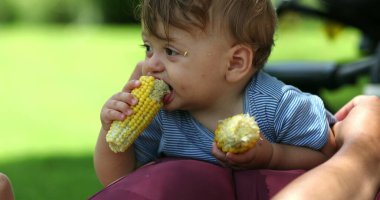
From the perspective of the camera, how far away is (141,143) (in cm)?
207

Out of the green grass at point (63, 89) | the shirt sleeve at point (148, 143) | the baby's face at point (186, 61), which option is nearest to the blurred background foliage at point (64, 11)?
the green grass at point (63, 89)

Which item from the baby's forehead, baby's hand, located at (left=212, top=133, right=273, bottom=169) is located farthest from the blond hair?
baby's hand, located at (left=212, top=133, right=273, bottom=169)

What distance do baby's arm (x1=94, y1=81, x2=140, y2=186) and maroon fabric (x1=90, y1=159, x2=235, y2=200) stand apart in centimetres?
16

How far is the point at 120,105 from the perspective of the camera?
1.87m

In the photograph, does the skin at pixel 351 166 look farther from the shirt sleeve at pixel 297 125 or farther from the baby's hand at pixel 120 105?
the baby's hand at pixel 120 105

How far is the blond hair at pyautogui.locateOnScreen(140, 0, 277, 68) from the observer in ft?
6.15

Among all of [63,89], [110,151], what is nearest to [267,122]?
[110,151]

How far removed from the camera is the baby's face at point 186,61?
1.90 m

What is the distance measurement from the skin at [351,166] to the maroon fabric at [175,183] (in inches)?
8.0

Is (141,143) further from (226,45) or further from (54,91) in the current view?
(54,91)

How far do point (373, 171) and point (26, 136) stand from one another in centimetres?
349

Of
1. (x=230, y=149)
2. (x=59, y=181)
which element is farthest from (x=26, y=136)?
(x=230, y=149)

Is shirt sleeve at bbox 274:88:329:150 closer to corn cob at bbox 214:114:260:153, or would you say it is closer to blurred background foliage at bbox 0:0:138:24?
corn cob at bbox 214:114:260:153

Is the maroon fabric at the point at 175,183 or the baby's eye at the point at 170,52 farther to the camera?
the baby's eye at the point at 170,52
